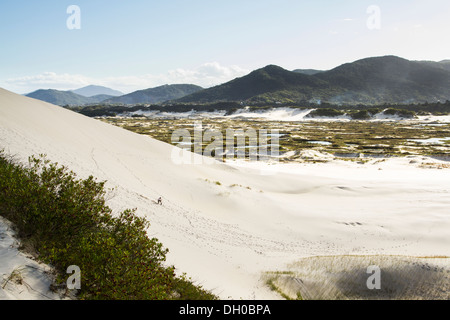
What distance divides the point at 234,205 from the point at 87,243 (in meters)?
16.7

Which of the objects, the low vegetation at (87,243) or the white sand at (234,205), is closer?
the low vegetation at (87,243)

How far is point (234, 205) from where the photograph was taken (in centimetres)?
2317

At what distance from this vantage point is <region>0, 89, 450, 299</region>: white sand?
14.3 m

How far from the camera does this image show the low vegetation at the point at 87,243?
6652mm

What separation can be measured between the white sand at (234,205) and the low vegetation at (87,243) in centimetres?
151

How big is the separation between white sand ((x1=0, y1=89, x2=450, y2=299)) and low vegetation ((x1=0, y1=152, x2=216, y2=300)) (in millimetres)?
1507

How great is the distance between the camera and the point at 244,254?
14.8 meters

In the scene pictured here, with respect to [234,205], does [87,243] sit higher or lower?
higher

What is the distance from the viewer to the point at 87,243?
23.5 ft

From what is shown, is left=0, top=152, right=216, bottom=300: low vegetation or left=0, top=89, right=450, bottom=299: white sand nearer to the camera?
left=0, top=152, right=216, bottom=300: low vegetation

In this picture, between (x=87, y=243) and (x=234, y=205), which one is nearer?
(x=87, y=243)
